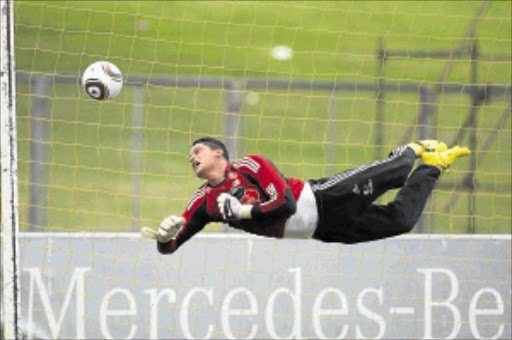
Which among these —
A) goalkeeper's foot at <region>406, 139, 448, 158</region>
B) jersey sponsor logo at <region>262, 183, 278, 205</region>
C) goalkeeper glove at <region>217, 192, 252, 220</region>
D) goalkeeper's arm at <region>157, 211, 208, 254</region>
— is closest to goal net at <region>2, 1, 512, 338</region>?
goalkeeper's arm at <region>157, 211, 208, 254</region>

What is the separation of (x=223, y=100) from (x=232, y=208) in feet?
15.0

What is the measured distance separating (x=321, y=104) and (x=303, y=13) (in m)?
3.31

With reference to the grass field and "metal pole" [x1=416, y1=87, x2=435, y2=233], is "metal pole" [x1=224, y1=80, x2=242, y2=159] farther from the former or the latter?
"metal pole" [x1=416, y1=87, x2=435, y2=233]

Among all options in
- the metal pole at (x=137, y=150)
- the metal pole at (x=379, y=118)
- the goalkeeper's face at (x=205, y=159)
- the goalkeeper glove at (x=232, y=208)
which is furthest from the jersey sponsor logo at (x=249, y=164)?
the metal pole at (x=379, y=118)

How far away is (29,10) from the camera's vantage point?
45.1ft

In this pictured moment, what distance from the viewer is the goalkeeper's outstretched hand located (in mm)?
5469

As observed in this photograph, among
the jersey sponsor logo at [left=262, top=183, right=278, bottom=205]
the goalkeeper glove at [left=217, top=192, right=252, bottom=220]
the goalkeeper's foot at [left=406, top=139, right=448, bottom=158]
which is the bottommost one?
the goalkeeper glove at [left=217, top=192, right=252, bottom=220]

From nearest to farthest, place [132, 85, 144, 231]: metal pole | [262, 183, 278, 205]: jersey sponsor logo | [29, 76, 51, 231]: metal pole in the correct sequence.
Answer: [262, 183, 278, 205]: jersey sponsor logo, [29, 76, 51, 231]: metal pole, [132, 85, 144, 231]: metal pole

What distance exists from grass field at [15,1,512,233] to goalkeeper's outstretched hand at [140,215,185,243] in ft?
14.0

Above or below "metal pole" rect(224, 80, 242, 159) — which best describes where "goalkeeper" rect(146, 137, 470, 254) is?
below

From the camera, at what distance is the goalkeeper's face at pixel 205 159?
18.8 ft

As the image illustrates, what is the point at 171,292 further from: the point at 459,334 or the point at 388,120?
the point at 388,120

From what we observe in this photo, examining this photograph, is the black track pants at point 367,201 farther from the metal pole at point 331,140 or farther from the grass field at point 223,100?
the grass field at point 223,100

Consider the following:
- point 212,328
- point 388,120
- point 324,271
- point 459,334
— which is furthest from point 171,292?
point 388,120
